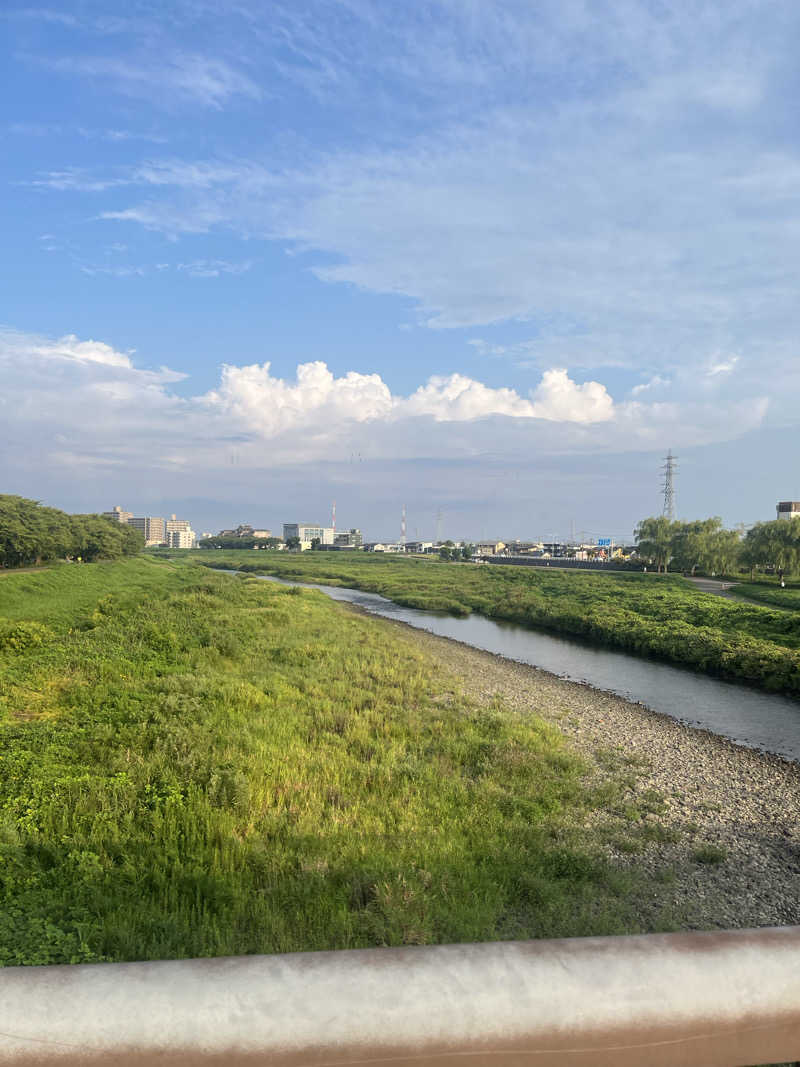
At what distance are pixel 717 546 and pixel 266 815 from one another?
88540 millimetres

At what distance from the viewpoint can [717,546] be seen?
3420 inches

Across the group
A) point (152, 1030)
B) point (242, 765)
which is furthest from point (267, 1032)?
point (242, 765)

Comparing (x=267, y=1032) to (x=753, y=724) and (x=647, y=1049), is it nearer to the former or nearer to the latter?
(x=647, y=1049)

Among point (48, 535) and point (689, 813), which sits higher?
point (48, 535)

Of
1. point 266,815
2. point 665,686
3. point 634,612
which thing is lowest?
point 665,686

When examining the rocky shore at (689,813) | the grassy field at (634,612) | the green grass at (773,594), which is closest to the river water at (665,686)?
the grassy field at (634,612)

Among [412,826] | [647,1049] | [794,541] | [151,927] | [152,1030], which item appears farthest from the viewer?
[794,541]

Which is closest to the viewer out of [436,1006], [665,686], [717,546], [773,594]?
[436,1006]

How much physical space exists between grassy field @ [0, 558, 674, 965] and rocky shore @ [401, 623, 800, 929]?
0.58 metres

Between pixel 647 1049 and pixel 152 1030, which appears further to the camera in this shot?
pixel 647 1049

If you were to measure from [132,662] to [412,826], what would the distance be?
1264 cm

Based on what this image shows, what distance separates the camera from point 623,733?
21.0 metres

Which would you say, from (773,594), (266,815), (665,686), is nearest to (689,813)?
(266,815)

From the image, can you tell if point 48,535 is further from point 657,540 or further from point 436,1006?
point 657,540
